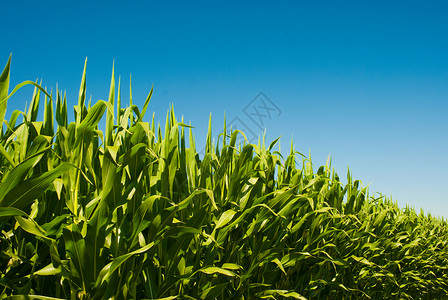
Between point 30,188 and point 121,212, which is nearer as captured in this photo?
point 30,188

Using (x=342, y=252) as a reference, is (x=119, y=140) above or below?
above

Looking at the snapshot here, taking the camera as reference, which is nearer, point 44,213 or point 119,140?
point 44,213

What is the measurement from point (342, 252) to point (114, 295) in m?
1.69

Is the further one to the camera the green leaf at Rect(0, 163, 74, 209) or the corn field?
the corn field

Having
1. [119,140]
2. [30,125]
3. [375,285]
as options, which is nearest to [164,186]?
[119,140]

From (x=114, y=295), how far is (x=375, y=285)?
98.0 inches

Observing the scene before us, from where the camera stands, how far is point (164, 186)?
118 centimetres

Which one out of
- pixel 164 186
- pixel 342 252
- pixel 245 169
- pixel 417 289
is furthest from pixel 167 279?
pixel 417 289

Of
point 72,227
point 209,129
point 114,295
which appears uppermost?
point 209,129

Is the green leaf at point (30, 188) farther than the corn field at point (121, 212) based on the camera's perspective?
No

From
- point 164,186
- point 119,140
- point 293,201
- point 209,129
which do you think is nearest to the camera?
point 164,186

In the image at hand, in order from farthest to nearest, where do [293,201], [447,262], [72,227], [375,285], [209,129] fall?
[447,262], [375,285], [209,129], [293,201], [72,227]

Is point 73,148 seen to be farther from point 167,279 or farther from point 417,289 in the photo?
point 417,289

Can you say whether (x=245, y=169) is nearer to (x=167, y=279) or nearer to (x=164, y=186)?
(x=164, y=186)
